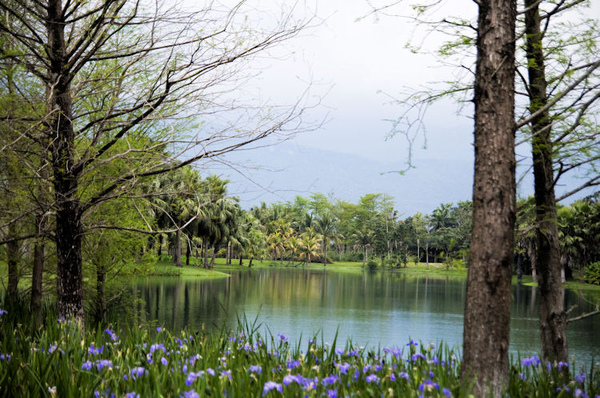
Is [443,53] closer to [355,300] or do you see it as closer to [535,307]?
[355,300]

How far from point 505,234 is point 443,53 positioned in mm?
3429

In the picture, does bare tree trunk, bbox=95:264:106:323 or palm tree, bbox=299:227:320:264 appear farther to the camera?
palm tree, bbox=299:227:320:264

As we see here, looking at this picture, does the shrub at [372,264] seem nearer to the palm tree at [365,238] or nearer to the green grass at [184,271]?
the palm tree at [365,238]

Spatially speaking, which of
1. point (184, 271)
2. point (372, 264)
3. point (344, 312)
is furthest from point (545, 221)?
point (372, 264)

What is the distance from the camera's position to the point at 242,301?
3347cm

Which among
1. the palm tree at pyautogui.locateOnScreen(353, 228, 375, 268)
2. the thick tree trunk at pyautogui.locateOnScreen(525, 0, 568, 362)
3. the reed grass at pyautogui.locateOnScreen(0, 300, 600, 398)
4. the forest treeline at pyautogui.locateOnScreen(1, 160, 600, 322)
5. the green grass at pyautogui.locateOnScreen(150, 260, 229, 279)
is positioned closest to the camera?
the reed grass at pyautogui.locateOnScreen(0, 300, 600, 398)

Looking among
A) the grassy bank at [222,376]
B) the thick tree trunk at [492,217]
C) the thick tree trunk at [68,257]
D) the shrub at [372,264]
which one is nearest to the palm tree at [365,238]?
the shrub at [372,264]

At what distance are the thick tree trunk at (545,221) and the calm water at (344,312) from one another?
10.1m

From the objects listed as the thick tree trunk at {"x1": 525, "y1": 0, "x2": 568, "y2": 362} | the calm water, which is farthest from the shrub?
the thick tree trunk at {"x1": 525, "y1": 0, "x2": 568, "y2": 362}

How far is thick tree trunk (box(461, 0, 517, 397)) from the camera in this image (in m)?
4.21

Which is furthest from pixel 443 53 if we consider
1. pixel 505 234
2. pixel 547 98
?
pixel 505 234

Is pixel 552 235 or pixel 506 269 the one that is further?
pixel 552 235

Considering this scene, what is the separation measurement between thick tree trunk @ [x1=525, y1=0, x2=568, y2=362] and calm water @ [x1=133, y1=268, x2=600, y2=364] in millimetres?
10086

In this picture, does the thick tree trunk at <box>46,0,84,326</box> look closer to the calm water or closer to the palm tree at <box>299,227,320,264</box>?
the calm water
